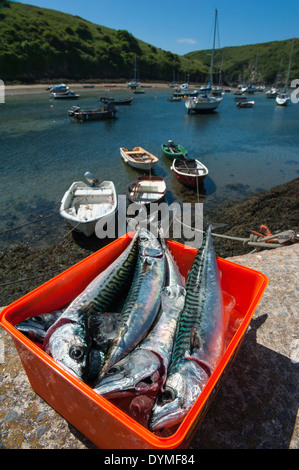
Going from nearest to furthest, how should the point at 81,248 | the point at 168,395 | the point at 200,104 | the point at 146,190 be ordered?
the point at 168,395
the point at 81,248
the point at 146,190
the point at 200,104

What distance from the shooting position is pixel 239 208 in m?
12.9

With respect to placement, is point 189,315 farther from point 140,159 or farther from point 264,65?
point 264,65

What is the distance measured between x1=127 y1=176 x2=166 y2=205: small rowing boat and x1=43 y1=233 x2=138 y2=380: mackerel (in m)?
10.4

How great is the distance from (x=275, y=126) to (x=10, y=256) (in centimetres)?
4492

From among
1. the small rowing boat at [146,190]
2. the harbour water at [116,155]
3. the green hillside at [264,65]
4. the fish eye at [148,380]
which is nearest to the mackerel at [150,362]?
the fish eye at [148,380]

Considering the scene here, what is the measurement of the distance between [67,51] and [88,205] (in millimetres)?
114068

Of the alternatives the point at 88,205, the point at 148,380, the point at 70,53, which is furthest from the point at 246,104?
the point at 70,53

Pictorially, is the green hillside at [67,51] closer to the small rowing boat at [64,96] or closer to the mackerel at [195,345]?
the small rowing boat at [64,96]

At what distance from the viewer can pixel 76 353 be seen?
79.0 inches

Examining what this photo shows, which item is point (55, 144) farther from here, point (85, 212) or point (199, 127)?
point (199, 127)

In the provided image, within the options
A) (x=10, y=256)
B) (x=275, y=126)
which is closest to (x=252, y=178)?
(x=10, y=256)

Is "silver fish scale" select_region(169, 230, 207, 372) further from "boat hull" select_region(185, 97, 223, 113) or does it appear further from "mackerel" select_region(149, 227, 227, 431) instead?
"boat hull" select_region(185, 97, 223, 113)

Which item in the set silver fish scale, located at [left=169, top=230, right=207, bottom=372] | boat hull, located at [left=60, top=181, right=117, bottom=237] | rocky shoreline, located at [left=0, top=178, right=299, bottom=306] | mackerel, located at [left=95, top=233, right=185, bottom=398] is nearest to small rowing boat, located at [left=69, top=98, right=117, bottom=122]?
boat hull, located at [left=60, top=181, right=117, bottom=237]
